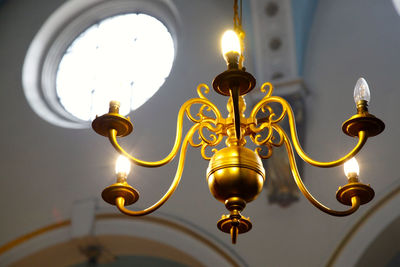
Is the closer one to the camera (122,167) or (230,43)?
(230,43)

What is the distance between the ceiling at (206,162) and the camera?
6.29 m

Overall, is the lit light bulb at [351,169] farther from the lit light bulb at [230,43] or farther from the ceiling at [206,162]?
the ceiling at [206,162]

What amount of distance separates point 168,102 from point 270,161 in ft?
4.98

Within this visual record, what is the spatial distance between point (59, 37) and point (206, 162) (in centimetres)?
299

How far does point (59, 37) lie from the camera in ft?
29.1

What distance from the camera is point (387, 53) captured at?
21.8 ft

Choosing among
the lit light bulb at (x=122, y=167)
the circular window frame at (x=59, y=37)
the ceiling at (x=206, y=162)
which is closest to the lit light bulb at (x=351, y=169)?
the lit light bulb at (x=122, y=167)

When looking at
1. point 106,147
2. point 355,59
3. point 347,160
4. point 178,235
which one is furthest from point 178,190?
point 347,160

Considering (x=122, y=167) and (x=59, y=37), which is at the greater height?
(x=59, y=37)

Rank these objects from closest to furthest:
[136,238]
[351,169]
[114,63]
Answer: [351,169], [136,238], [114,63]

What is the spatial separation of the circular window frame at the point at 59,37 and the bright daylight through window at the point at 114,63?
0.07 meters

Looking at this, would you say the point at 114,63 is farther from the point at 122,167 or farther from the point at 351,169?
the point at 351,169

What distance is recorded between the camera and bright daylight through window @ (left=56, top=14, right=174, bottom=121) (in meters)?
8.19

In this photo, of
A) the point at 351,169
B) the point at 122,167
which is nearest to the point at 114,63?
the point at 122,167
